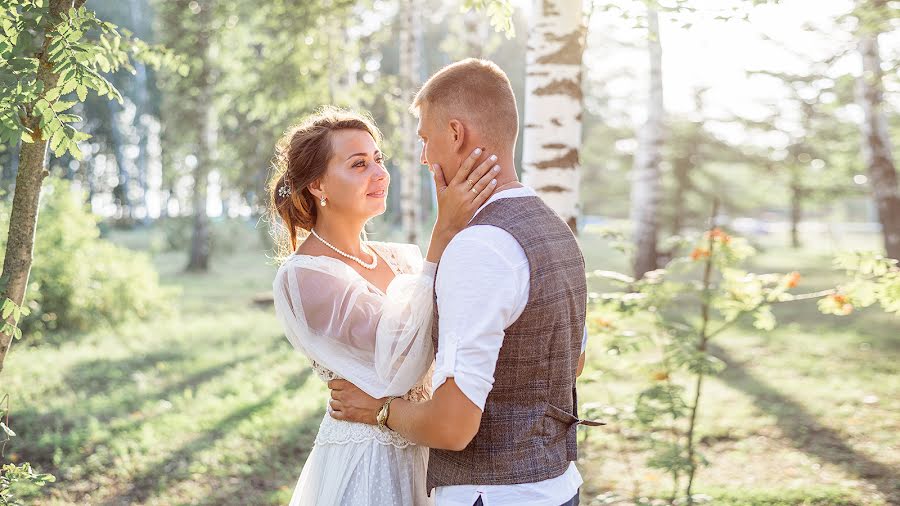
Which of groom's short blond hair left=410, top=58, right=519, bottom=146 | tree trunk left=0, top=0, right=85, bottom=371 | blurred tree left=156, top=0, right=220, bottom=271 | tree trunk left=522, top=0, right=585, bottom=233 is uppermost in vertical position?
blurred tree left=156, top=0, right=220, bottom=271

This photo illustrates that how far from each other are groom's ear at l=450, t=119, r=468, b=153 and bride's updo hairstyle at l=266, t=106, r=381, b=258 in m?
0.95

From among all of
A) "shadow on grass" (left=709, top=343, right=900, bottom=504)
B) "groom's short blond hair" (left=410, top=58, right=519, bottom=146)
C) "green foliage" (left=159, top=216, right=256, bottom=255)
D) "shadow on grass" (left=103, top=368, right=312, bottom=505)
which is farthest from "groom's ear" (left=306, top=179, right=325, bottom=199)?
"green foliage" (left=159, top=216, right=256, bottom=255)

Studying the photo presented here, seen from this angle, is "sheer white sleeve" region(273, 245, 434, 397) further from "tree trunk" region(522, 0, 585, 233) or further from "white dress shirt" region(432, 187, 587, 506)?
"tree trunk" region(522, 0, 585, 233)

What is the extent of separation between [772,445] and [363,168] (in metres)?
5.34

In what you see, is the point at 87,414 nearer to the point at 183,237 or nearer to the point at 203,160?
the point at 203,160

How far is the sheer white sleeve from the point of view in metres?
2.42

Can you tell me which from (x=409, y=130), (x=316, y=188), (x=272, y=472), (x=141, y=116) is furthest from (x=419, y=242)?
(x=141, y=116)

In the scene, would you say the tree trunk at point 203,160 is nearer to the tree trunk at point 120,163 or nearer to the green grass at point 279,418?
the green grass at point 279,418

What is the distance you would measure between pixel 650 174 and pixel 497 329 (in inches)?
493

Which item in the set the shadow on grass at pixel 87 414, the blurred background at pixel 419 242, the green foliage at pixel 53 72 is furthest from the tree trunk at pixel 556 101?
the shadow on grass at pixel 87 414

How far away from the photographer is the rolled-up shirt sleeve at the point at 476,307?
1.97 metres

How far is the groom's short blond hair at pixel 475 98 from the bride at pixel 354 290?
0.33ft

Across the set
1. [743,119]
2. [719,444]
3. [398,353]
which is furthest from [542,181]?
[743,119]

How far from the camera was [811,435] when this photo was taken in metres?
7.12
